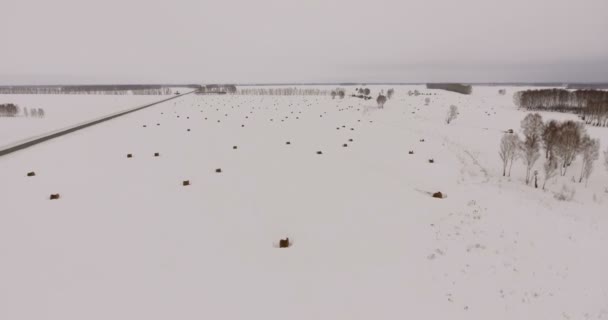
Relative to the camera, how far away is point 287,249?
9539mm

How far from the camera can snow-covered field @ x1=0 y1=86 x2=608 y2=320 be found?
729 cm

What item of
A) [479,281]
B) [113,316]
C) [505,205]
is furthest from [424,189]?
[113,316]

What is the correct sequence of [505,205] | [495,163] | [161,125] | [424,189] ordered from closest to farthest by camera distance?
[505,205], [424,189], [495,163], [161,125]

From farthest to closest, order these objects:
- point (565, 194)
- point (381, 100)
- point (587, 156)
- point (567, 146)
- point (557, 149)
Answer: point (381, 100)
point (557, 149)
point (567, 146)
point (587, 156)
point (565, 194)

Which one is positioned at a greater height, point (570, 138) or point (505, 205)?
point (570, 138)

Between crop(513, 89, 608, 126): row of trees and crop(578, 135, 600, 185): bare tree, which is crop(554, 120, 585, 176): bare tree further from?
crop(513, 89, 608, 126): row of trees

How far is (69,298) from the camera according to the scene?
23.1 ft

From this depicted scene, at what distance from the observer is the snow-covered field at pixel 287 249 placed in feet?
23.9

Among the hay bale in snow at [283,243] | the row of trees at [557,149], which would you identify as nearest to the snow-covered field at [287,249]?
the hay bale in snow at [283,243]

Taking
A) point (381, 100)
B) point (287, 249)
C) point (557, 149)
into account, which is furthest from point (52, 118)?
point (557, 149)

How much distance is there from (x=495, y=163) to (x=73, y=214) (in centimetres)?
2923

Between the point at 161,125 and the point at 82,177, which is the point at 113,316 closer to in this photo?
the point at 82,177

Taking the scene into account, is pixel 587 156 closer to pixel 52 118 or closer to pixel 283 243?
pixel 283 243

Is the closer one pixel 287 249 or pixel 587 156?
pixel 287 249
